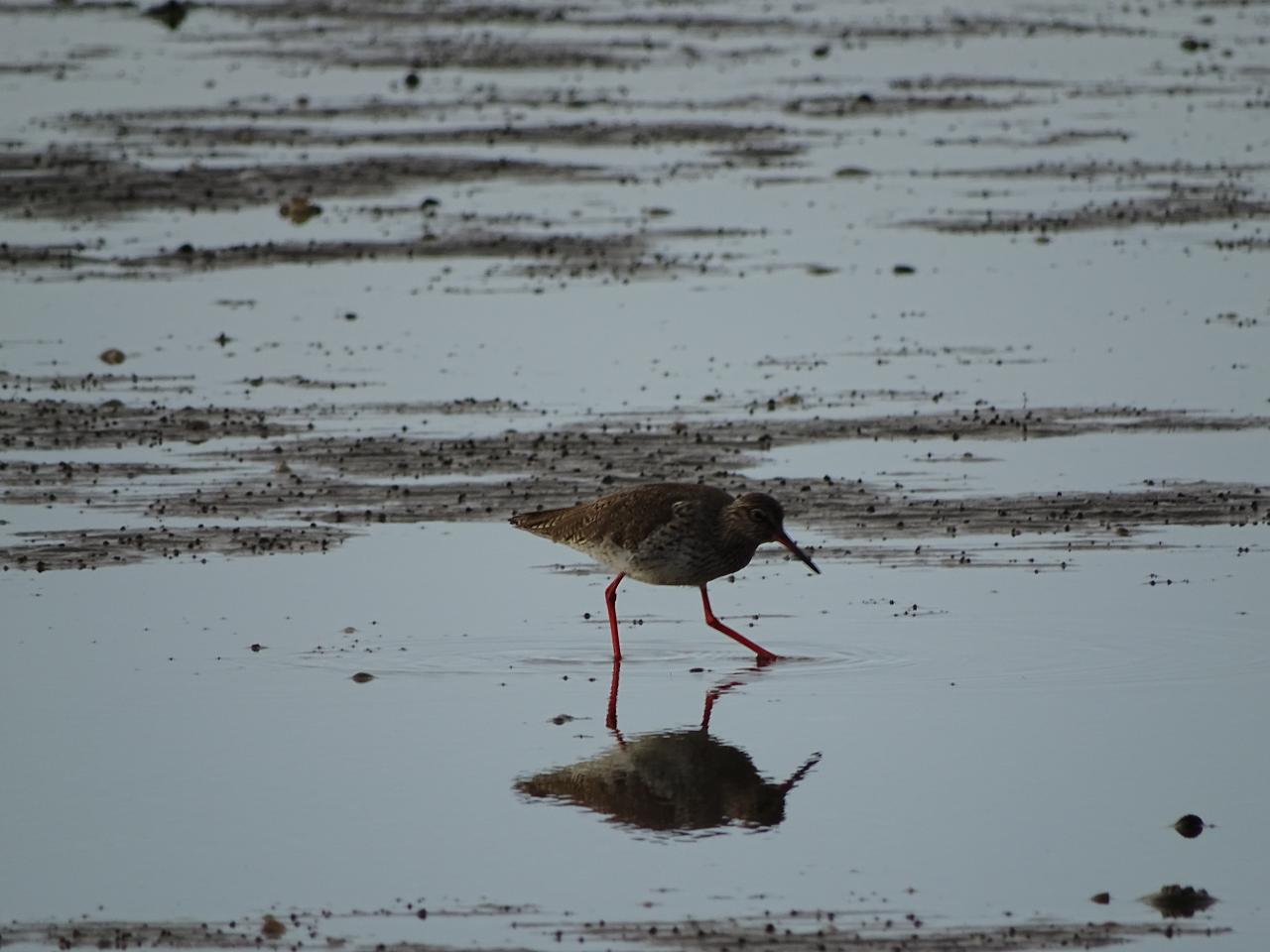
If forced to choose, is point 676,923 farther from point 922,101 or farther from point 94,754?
point 922,101

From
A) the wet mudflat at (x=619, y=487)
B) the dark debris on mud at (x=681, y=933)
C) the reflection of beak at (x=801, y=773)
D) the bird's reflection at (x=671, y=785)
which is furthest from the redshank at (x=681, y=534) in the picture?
the dark debris on mud at (x=681, y=933)

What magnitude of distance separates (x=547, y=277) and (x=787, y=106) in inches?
535

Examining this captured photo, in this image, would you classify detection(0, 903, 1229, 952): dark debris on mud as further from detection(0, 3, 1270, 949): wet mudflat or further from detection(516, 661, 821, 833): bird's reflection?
detection(516, 661, 821, 833): bird's reflection

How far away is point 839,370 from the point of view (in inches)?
799

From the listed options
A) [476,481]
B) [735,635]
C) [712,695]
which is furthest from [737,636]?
[476,481]

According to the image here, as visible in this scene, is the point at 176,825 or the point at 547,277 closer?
the point at 176,825

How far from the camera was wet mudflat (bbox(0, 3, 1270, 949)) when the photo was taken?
379 inches

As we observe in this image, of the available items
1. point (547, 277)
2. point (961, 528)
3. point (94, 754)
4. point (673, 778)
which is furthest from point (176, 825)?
point (547, 277)

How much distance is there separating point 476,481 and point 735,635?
405 cm

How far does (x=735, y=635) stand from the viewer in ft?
43.7

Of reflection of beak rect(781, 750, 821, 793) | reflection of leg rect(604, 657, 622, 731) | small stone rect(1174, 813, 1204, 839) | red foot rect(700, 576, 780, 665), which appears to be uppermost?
small stone rect(1174, 813, 1204, 839)

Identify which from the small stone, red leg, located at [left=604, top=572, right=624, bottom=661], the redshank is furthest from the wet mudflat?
the redshank

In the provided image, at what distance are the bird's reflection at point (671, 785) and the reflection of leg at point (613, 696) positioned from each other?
0.25m

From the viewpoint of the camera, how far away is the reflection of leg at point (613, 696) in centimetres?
1187
